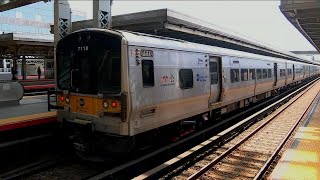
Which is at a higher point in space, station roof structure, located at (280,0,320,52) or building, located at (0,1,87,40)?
building, located at (0,1,87,40)

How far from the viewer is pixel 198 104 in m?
9.66

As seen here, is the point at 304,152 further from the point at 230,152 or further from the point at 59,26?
the point at 59,26

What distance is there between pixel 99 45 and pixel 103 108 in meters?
1.35

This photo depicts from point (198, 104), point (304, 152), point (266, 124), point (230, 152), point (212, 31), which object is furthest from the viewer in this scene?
point (212, 31)

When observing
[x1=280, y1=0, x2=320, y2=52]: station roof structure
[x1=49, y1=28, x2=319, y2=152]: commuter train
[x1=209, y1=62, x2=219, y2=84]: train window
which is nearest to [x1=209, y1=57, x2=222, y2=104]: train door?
[x1=209, y1=62, x2=219, y2=84]: train window

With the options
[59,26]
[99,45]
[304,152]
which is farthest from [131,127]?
[59,26]

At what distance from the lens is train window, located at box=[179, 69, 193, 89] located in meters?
8.66

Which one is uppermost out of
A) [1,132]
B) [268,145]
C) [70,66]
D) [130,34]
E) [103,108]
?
[130,34]

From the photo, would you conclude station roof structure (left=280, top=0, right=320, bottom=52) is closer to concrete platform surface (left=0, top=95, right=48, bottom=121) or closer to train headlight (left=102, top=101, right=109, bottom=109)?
train headlight (left=102, top=101, right=109, bottom=109)

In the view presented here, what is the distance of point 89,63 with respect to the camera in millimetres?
7449

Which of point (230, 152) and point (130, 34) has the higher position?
point (130, 34)

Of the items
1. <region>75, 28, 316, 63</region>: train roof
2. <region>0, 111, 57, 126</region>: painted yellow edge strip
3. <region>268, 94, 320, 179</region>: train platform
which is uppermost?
<region>75, 28, 316, 63</region>: train roof

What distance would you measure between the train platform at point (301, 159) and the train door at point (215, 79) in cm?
269

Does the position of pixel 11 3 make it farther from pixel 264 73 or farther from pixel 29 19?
pixel 29 19
